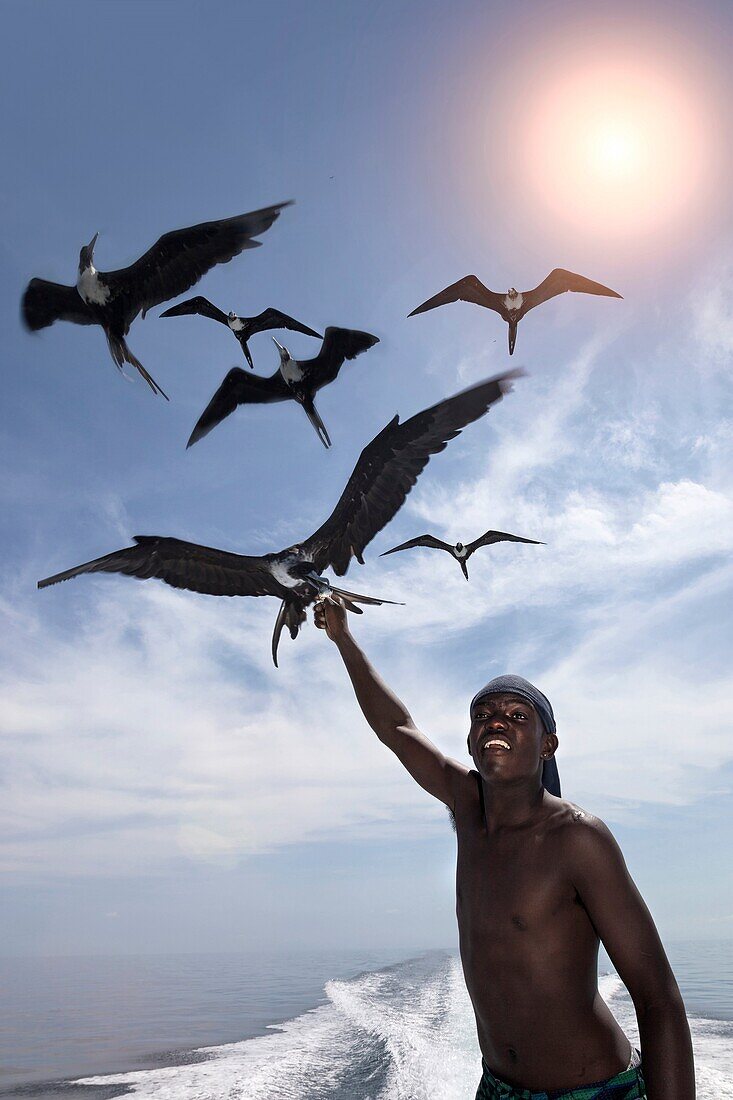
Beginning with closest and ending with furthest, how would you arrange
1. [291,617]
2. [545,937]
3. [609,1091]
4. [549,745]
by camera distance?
[609,1091] < [545,937] < [549,745] < [291,617]

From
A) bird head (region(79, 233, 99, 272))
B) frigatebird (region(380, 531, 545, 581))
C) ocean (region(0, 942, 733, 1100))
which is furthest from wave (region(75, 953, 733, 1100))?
bird head (region(79, 233, 99, 272))

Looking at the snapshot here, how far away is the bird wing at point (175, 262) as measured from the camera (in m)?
7.30

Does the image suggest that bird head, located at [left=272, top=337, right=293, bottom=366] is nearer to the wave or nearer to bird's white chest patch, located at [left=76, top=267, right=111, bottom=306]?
bird's white chest patch, located at [left=76, top=267, right=111, bottom=306]

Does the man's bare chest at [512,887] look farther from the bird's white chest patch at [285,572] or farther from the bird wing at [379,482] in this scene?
the bird wing at [379,482]

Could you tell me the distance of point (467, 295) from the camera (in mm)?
9164

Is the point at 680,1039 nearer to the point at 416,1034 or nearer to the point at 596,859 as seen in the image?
the point at 596,859

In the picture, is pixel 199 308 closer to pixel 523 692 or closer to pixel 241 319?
pixel 241 319

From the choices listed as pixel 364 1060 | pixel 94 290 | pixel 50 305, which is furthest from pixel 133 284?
pixel 364 1060

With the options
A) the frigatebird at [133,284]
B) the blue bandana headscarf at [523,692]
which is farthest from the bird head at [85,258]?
the blue bandana headscarf at [523,692]

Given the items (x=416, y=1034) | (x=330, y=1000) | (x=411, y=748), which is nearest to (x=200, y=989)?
(x=330, y=1000)

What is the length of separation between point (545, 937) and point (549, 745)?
0.60m

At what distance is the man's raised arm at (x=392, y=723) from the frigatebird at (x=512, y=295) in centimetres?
593

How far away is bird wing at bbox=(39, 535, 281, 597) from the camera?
527 centimetres

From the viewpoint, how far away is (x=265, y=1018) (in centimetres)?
1722
